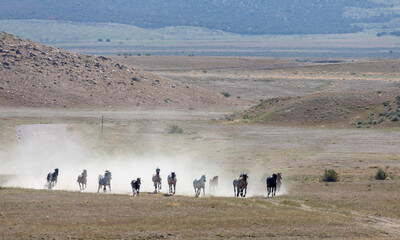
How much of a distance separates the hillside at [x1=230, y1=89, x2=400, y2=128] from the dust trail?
2589 cm

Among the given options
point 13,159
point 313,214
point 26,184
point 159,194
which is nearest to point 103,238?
point 313,214

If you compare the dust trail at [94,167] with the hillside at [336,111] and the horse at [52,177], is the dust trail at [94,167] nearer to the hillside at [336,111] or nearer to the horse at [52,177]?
the horse at [52,177]

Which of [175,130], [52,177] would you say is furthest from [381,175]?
[175,130]

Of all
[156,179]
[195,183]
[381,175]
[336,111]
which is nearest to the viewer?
[195,183]

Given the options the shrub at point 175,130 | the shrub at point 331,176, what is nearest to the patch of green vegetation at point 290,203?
the shrub at point 331,176

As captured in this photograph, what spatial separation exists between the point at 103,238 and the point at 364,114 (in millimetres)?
56831

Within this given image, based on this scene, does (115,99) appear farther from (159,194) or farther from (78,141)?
(159,194)

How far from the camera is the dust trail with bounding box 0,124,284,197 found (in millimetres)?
40594

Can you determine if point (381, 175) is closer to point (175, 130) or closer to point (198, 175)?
point (198, 175)

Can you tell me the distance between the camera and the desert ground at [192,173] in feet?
84.2

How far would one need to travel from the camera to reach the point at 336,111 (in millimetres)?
78125

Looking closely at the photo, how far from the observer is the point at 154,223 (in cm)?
2609

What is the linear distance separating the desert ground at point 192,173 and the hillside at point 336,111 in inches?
37.4

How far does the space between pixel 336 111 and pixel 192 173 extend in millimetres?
35137
